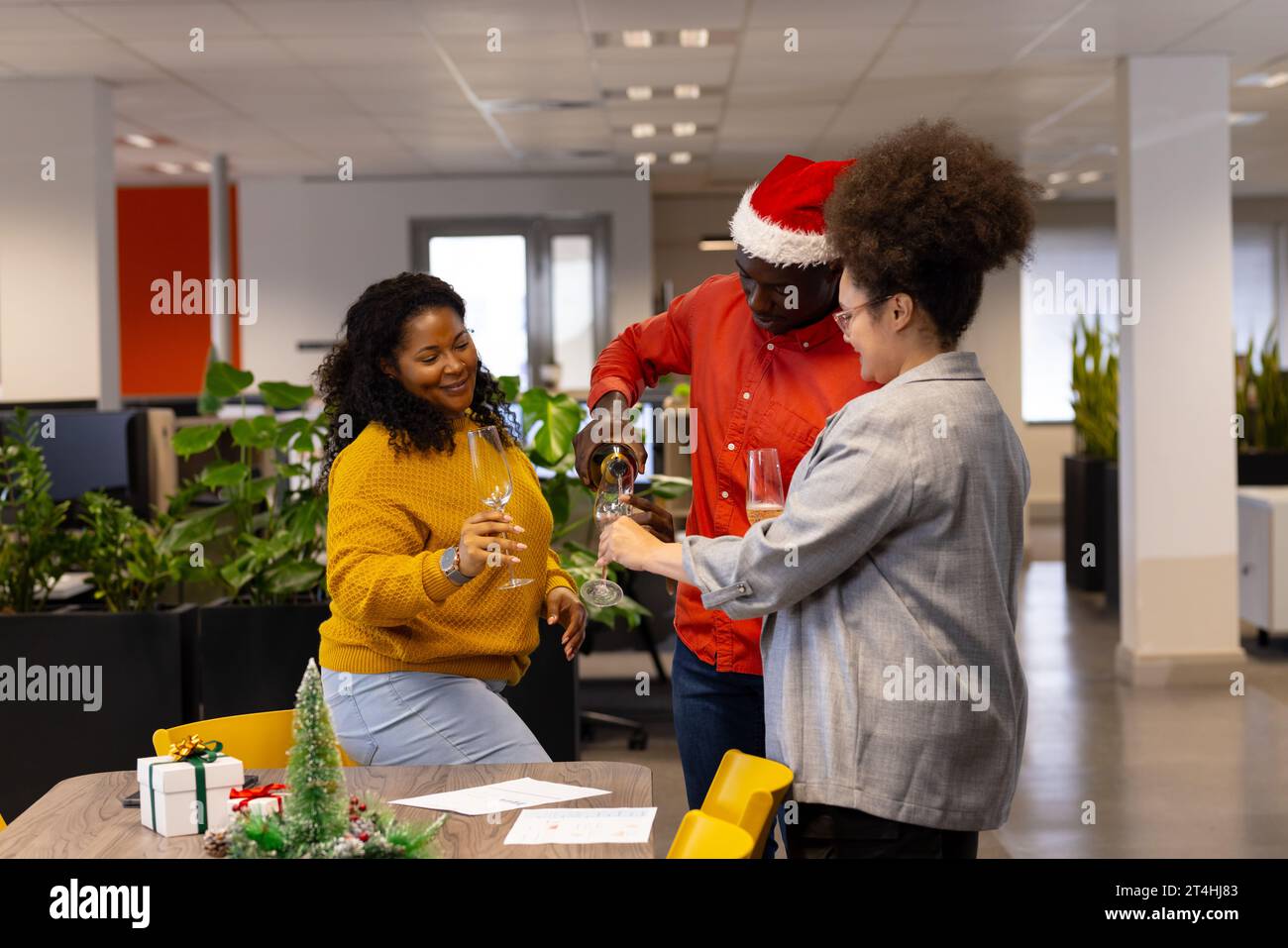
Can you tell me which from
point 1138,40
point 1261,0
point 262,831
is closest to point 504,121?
point 1138,40

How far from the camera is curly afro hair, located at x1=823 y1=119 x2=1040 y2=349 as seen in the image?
1554 millimetres

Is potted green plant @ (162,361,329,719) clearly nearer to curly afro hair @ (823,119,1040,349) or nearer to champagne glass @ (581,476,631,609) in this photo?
champagne glass @ (581,476,631,609)

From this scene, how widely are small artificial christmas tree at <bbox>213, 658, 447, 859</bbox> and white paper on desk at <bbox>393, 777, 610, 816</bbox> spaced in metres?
0.22

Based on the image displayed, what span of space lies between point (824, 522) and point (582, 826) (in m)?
0.58

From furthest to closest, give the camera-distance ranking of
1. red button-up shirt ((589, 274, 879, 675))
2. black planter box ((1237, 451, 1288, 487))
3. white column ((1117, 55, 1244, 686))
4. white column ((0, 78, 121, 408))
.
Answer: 1. black planter box ((1237, 451, 1288, 487))
2. white column ((0, 78, 121, 408))
3. white column ((1117, 55, 1244, 686))
4. red button-up shirt ((589, 274, 879, 675))

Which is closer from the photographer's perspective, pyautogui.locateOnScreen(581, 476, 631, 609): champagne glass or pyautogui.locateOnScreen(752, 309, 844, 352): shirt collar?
pyautogui.locateOnScreen(581, 476, 631, 609): champagne glass

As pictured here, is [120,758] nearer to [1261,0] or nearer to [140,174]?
[1261,0]

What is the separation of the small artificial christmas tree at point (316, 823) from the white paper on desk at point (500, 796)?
219 millimetres

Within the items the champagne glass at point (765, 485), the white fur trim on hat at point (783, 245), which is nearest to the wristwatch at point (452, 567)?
the champagne glass at point (765, 485)

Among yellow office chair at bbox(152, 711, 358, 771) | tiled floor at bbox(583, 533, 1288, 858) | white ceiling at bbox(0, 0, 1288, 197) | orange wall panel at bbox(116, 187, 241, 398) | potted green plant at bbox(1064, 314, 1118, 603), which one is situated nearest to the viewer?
yellow office chair at bbox(152, 711, 358, 771)

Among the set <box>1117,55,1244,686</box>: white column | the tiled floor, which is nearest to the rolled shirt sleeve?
the tiled floor

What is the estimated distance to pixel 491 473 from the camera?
2.29m

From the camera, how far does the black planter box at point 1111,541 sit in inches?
318
